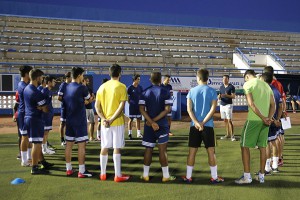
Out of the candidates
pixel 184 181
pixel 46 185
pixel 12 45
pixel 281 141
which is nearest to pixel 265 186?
pixel 184 181

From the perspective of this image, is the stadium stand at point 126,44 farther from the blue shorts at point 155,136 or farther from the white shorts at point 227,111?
the blue shorts at point 155,136

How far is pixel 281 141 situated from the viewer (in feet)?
23.1

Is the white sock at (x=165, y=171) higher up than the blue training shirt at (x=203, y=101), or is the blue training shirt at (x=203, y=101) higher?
the blue training shirt at (x=203, y=101)

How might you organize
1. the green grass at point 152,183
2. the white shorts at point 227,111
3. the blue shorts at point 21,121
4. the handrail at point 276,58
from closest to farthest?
the green grass at point 152,183 → the blue shorts at point 21,121 → the white shorts at point 227,111 → the handrail at point 276,58

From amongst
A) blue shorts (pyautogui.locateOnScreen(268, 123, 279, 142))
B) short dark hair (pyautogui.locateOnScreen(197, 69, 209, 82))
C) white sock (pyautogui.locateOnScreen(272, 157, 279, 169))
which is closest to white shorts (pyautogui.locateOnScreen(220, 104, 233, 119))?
white sock (pyautogui.locateOnScreen(272, 157, 279, 169))

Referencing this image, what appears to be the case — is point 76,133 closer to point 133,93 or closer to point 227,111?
point 133,93

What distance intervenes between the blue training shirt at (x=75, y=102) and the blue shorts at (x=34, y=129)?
0.73m

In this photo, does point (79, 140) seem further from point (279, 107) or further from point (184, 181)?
point (279, 107)

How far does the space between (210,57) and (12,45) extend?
1630 centimetres

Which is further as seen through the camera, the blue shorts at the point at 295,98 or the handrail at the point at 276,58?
the handrail at the point at 276,58

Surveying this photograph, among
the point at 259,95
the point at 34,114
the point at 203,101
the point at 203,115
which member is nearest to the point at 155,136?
the point at 203,115

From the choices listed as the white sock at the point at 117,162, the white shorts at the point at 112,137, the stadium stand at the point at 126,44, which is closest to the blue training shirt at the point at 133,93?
the white shorts at the point at 112,137

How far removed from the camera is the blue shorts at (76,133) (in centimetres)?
594

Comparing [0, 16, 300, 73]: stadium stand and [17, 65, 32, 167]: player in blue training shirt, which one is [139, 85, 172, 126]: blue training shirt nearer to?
[17, 65, 32, 167]: player in blue training shirt
